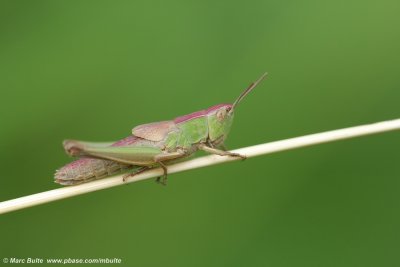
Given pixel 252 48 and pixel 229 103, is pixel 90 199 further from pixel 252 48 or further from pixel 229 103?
pixel 252 48

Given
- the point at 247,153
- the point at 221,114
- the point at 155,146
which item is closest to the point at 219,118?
the point at 221,114

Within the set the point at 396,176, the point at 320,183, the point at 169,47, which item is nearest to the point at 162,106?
the point at 169,47

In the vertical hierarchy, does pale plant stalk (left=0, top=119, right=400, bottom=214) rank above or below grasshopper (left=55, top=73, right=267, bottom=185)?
below

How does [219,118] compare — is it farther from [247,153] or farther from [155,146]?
[247,153]

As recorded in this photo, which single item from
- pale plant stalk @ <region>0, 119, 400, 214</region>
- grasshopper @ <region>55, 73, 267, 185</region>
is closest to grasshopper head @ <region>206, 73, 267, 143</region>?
grasshopper @ <region>55, 73, 267, 185</region>

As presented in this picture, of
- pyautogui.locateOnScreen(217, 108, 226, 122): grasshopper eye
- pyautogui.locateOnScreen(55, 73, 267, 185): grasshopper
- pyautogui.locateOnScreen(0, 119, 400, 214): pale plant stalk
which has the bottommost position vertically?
pyautogui.locateOnScreen(0, 119, 400, 214): pale plant stalk

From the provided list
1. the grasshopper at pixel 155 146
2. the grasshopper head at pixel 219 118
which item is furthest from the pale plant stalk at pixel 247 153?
the grasshopper head at pixel 219 118

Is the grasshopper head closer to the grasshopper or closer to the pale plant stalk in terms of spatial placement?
the grasshopper

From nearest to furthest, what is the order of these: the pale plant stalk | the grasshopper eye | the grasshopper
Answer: the pale plant stalk → the grasshopper → the grasshopper eye

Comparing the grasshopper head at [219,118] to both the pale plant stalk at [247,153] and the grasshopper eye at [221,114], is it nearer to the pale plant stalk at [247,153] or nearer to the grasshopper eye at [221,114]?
the grasshopper eye at [221,114]

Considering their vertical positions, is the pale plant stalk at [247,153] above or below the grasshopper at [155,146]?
below
